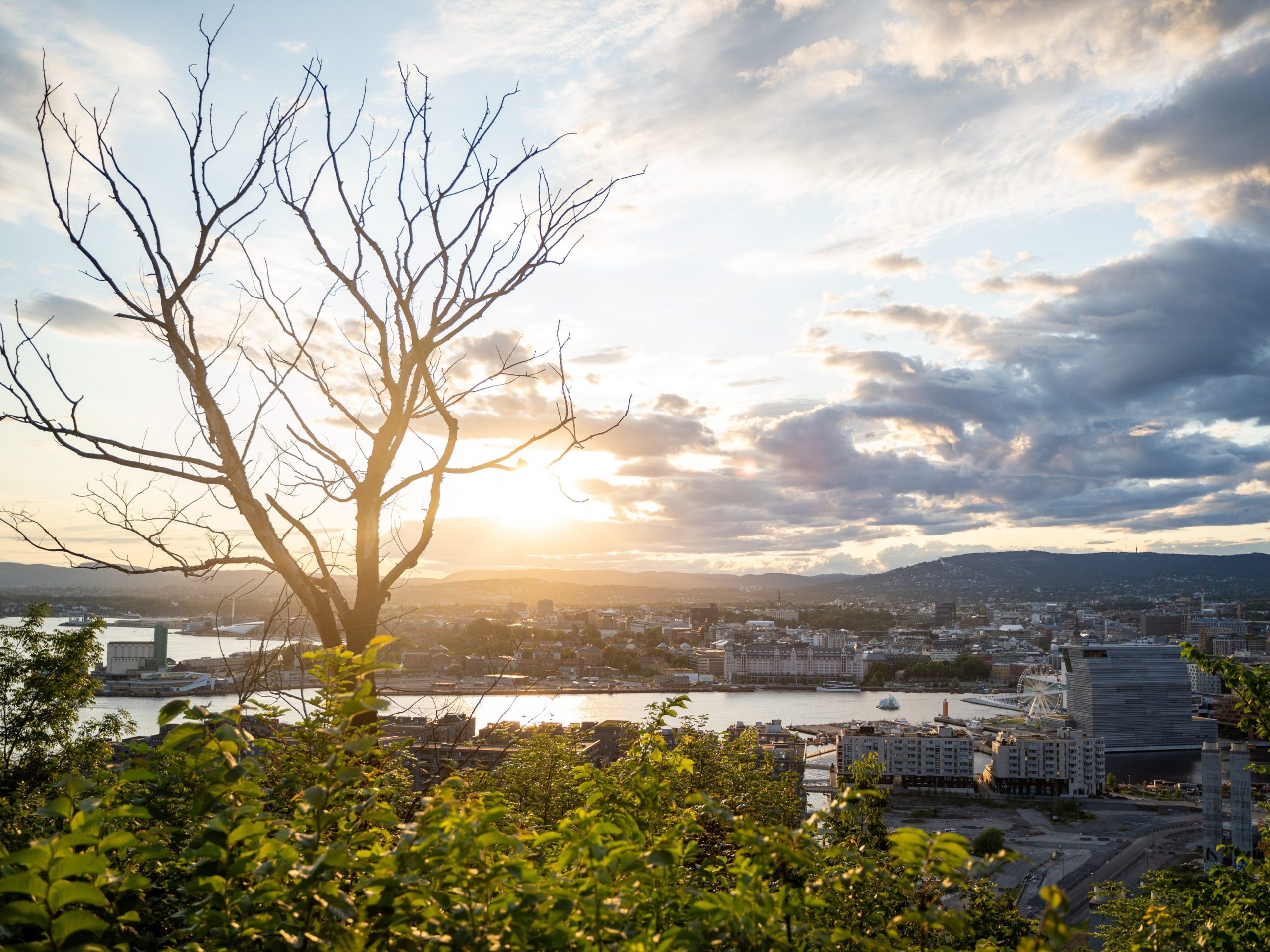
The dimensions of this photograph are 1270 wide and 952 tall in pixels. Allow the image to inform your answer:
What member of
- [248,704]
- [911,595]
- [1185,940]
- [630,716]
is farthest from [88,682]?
[911,595]

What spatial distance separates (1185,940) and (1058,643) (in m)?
66.5

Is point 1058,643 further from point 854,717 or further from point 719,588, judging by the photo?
point 719,588

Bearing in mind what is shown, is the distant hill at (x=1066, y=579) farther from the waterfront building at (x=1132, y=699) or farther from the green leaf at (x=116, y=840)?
the green leaf at (x=116, y=840)

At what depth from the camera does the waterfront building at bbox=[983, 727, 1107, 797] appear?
24.2 metres

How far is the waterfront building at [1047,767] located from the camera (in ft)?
79.4

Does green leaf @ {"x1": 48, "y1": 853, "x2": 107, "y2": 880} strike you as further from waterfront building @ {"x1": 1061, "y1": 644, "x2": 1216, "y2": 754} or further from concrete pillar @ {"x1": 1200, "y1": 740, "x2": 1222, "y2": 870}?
waterfront building @ {"x1": 1061, "y1": 644, "x2": 1216, "y2": 754}

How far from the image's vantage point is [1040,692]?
39.3 meters

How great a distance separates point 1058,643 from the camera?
6281 cm

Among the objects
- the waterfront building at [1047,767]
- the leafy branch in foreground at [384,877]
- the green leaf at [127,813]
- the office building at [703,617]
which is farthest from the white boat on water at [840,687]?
the green leaf at [127,813]

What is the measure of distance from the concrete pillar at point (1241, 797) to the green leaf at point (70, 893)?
17217 mm

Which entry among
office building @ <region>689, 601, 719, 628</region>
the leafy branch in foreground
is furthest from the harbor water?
office building @ <region>689, 601, 719, 628</region>

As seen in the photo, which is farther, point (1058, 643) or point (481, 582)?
point (481, 582)

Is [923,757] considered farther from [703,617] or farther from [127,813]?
[703,617]

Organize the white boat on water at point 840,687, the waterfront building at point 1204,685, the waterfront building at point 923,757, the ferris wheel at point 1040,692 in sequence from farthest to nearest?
the white boat on water at point 840,687, the waterfront building at point 1204,685, the ferris wheel at point 1040,692, the waterfront building at point 923,757
